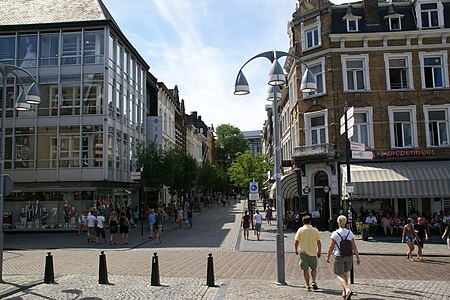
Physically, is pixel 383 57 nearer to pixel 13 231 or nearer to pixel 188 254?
pixel 188 254

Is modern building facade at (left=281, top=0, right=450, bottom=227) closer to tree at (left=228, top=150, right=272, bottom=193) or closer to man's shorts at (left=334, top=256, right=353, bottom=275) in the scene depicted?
tree at (left=228, top=150, right=272, bottom=193)

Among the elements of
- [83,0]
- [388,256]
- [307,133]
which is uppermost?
[83,0]

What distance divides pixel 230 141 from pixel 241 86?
312ft

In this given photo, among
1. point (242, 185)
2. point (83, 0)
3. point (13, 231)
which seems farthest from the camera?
point (242, 185)

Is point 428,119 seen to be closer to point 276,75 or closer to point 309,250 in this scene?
point 276,75

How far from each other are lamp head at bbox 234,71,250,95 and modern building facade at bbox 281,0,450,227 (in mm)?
15030

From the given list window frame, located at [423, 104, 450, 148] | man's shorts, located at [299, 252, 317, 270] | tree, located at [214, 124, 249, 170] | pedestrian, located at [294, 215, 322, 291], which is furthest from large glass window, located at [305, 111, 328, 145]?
tree, located at [214, 124, 249, 170]

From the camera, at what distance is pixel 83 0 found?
3259 centimetres

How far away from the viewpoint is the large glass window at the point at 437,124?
998 inches

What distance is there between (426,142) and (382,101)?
3.45 m

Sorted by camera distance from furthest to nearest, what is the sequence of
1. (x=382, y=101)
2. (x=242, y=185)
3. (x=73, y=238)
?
(x=242, y=185)
(x=382, y=101)
(x=73, y=238)

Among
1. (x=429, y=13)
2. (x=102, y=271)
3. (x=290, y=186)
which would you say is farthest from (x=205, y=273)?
(x=429, y=13)

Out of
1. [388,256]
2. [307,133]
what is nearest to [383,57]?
[307,133]

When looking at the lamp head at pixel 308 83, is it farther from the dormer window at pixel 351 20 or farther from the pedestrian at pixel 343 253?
the dormer window at pixel 351 20
